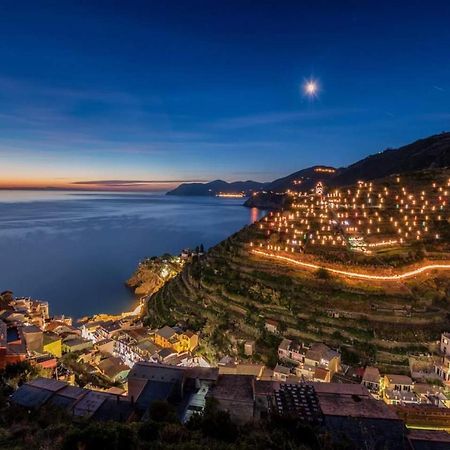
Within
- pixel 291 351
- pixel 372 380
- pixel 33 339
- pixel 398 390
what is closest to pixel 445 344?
pixel 398 390

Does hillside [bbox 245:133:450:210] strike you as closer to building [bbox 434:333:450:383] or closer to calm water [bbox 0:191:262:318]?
calm water [bbox 0:191:262:318]

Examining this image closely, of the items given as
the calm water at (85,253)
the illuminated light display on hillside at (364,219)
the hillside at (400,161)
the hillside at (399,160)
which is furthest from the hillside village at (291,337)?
the hillside at (399,160)

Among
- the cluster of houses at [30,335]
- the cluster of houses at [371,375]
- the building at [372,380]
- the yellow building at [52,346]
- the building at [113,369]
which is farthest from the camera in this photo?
the yellow building at [52,346]

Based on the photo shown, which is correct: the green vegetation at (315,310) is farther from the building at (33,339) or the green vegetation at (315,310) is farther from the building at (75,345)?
the building at (33,339)

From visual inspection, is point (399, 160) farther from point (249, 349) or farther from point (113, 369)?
point (113, 369)

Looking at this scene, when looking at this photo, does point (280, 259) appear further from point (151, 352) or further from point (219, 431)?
point (219, 431)

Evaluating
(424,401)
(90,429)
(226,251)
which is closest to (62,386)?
(90,429)

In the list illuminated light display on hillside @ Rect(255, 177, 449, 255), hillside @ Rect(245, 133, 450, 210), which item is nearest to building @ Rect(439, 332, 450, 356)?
illuminated light display on hillside @ Rect(255, 177, 449, 255)
